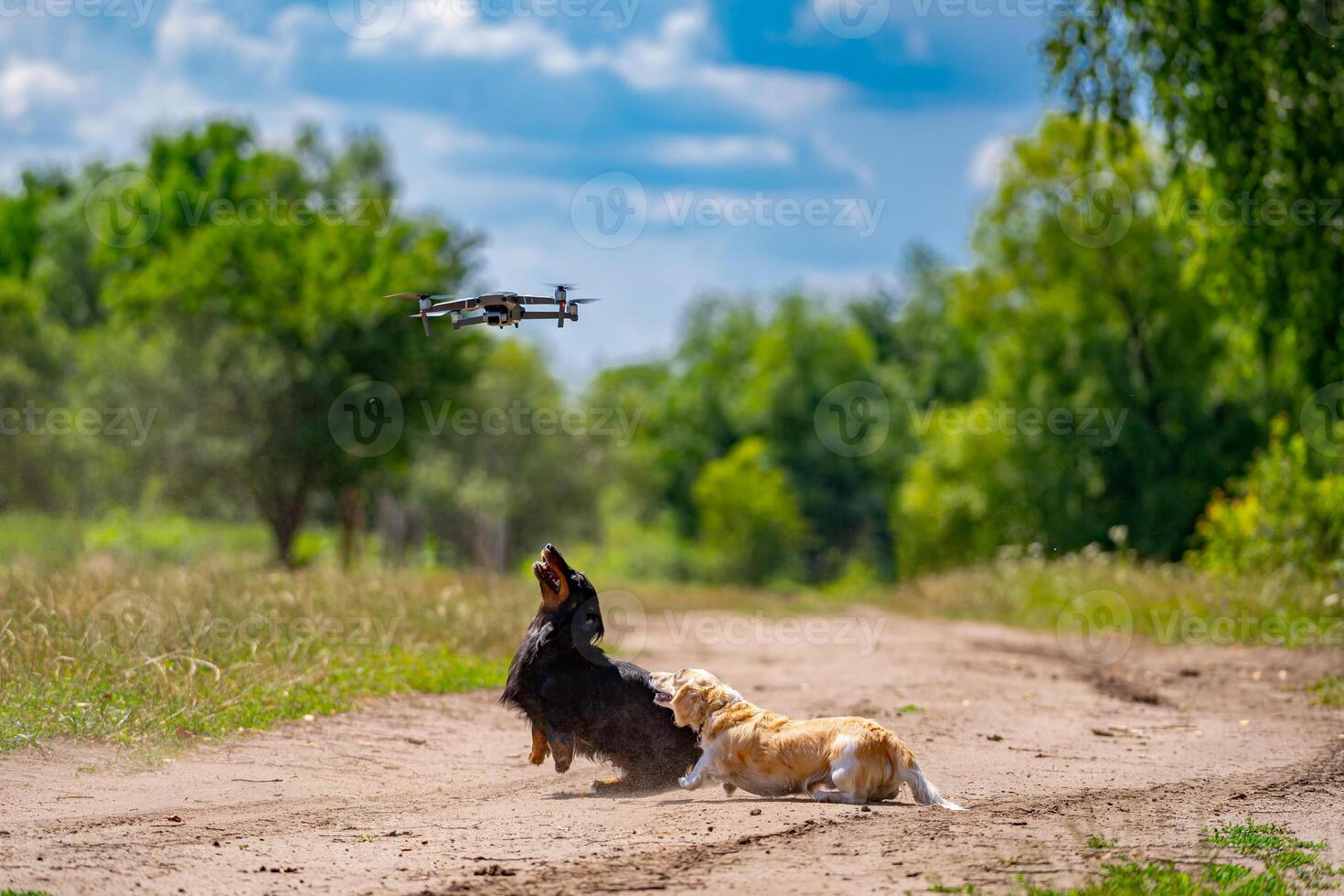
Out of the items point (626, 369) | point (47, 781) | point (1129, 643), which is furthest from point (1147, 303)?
point (626, 369)

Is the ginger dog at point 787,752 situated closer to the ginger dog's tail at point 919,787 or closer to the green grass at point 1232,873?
the ginger dog's tail at point 919,787

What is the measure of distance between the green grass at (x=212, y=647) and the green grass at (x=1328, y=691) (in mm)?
8429

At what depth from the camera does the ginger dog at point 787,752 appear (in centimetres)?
777

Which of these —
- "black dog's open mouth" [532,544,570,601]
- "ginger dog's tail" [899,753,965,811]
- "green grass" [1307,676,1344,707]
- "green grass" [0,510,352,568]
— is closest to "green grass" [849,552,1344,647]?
"green grass" [1307,676,1344,707]

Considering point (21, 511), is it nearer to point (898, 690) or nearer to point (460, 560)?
point (460, 560)

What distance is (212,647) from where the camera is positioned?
1202cm

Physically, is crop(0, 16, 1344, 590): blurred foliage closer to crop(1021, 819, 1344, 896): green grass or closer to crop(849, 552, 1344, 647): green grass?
crop(849, 552, 1344, 647): green grass

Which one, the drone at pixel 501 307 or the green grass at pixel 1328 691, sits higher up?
the drone at pixel 501 307

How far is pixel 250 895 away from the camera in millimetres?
6172

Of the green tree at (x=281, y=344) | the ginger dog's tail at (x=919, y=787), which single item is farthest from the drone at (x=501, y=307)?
the green tree at (x=281, y=344)

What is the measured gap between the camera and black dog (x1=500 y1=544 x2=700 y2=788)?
29.2ft

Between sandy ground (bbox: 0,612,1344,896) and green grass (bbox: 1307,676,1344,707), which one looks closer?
sandy ground (bbox: 0,612,1344,896)

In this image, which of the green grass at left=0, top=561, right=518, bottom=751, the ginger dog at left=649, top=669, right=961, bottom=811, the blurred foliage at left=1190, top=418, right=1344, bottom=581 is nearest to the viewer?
the ginger dog at left=649, top=669, right=961, bottom=811

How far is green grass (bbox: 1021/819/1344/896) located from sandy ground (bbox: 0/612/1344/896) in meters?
0.15
